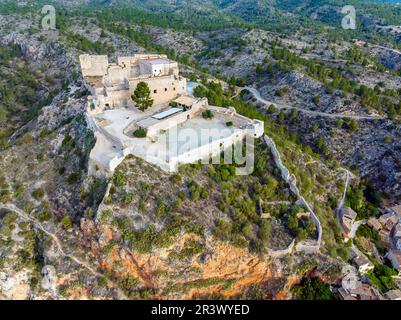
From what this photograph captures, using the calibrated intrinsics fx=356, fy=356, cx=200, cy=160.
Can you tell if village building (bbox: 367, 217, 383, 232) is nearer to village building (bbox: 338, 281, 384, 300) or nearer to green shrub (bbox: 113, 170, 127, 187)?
village building (bbox: 338, 281, 384, 300)

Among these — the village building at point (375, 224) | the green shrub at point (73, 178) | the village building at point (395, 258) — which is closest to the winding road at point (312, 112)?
the village building at point (375, 224)

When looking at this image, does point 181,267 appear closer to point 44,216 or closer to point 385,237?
point 44,216

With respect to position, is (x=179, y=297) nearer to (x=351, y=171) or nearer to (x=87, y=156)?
(x=87, y=156)

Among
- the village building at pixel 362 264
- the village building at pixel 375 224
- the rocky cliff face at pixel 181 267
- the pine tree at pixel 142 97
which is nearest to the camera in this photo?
the rocky cliff face at pixel 181 267

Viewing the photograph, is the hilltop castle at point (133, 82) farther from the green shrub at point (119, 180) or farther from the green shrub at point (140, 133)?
the green shrub at point (119, 180)

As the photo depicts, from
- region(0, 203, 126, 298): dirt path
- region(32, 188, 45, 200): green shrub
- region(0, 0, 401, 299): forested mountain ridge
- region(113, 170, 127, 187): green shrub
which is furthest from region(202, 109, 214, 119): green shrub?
region(0, 203, 126, 298): dirt path

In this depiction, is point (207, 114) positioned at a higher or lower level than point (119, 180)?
higher

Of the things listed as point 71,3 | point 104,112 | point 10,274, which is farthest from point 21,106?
point 71,3

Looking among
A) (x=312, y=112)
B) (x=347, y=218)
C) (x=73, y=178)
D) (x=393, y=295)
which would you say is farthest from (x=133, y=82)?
(x=393, y=295)
